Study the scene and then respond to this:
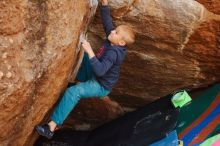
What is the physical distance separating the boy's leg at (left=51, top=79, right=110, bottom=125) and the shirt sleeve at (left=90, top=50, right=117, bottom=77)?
0.84ft

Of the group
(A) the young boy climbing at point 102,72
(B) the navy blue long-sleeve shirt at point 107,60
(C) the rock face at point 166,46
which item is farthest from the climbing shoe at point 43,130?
(C) the rock face at point 166,46

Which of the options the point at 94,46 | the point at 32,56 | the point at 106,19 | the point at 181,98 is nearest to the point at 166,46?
the point at 181,98

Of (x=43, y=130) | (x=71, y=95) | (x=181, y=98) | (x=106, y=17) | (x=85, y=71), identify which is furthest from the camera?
(x=181, y=98)

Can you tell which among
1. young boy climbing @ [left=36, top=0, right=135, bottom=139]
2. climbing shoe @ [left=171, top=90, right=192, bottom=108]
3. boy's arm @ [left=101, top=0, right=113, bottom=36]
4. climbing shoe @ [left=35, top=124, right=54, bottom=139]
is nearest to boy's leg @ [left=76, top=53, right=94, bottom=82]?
young boy climbing @ [left=36, top=0, right=135, bottom=139]

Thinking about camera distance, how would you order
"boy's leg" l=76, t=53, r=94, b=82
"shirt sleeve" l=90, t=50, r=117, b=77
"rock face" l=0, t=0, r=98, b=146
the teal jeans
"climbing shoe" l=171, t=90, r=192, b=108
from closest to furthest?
1. "rock face" l=0, t=0, r=98, b=146
2. "shirt sleeve" l=90, t=50, r=117, b=77
3. the teal jeans
4. "boy's leg" l=76, t=53, r=94, b=82
5. "climbing shoe" l=171, t=90, r=192, b=108

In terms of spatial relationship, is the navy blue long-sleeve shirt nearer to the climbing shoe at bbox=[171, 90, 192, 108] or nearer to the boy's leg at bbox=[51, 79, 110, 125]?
the boy's leg at bbox=[51, 79, 110, 125]

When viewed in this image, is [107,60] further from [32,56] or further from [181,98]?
[181,98]

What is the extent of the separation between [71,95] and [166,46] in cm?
129

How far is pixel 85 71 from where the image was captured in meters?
4.64

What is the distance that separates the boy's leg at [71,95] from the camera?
4.28 m

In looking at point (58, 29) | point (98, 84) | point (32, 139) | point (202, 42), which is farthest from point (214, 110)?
point (58, 29)

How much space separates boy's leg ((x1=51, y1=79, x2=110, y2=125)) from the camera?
4.28 meters

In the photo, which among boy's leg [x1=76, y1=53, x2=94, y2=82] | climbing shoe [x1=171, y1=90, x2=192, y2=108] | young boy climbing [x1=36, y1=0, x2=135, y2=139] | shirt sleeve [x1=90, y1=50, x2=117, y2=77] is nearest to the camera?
shirt sleeve [x1=90, y1=50, x2=117, y2=77]

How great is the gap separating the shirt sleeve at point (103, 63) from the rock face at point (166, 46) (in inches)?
22.8
